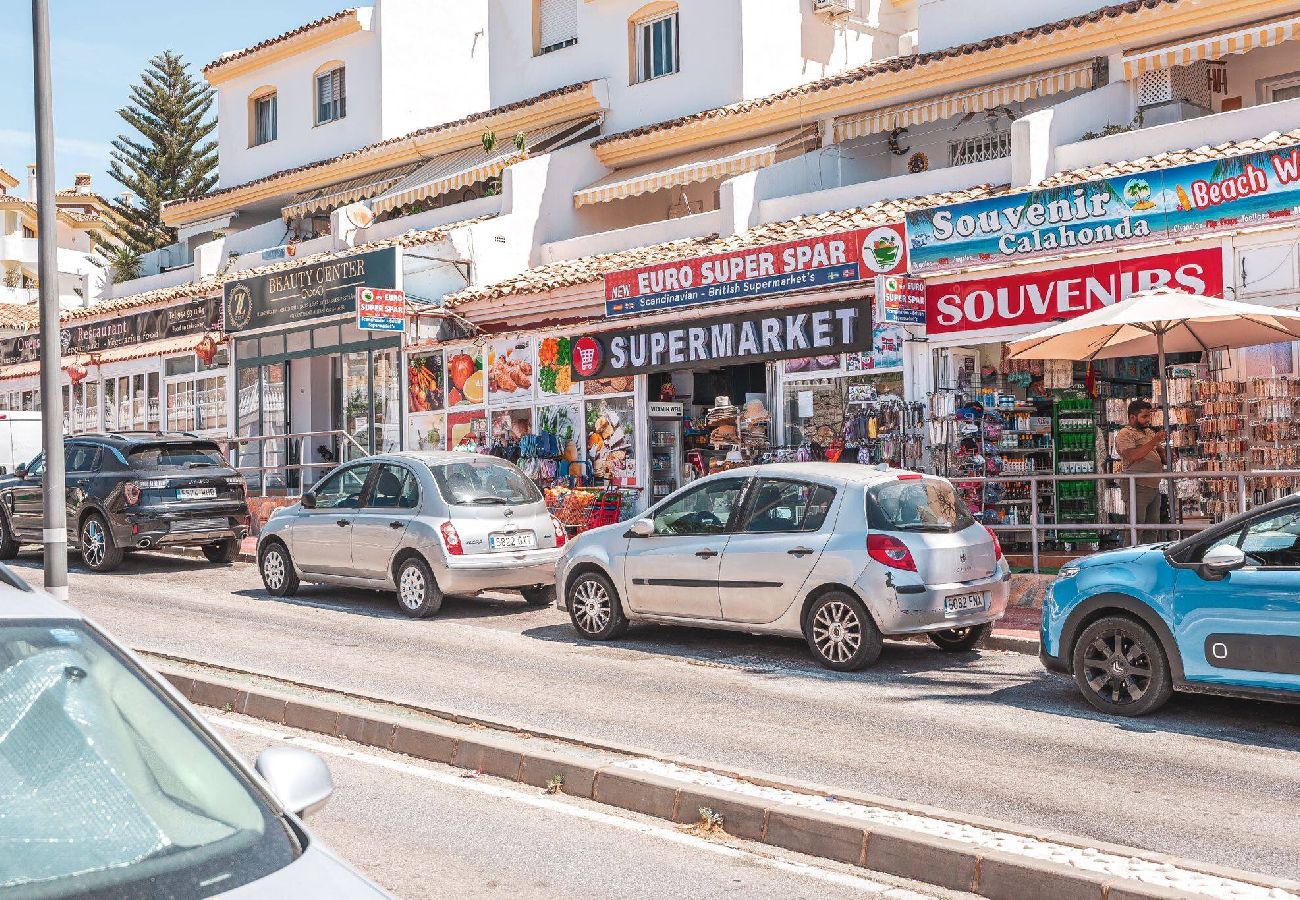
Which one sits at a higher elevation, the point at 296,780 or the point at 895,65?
the point at 895,65

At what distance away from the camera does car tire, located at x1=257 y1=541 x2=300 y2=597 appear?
51.4ft

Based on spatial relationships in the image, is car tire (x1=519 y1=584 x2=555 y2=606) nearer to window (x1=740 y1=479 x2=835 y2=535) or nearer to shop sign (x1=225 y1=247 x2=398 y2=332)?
window (x1=740 y1=479 x2=835 y2=535)

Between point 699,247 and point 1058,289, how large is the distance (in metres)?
6.60

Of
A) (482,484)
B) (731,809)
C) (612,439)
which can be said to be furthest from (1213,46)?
(731,809)

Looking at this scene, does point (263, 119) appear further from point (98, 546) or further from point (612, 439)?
point (98, 546)

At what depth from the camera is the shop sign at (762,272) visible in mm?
17078

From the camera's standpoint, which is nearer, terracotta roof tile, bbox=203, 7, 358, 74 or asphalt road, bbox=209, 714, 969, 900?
asphalt road, bbox=209, 714, 969, 900

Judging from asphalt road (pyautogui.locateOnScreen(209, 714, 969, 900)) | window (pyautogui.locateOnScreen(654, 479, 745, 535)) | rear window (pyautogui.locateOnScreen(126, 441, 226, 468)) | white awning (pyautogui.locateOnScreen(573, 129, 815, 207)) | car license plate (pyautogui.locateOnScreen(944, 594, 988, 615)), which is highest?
white awning (pyautogui.locateOnScreen(573, 129, 815, 207))

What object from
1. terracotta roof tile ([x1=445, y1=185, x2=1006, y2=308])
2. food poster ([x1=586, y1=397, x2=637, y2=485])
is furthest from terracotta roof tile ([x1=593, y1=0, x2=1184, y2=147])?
food poster ([x1=586, y1=397, x2=637, y2=485])

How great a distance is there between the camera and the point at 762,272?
18.4m

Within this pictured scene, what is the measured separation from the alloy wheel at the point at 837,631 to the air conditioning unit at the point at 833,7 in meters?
18.5

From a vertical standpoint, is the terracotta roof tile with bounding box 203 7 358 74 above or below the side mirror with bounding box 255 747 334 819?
above

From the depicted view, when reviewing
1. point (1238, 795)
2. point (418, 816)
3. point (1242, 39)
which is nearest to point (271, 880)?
point (418, 816)

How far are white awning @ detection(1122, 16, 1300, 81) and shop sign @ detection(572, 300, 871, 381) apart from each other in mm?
5745
